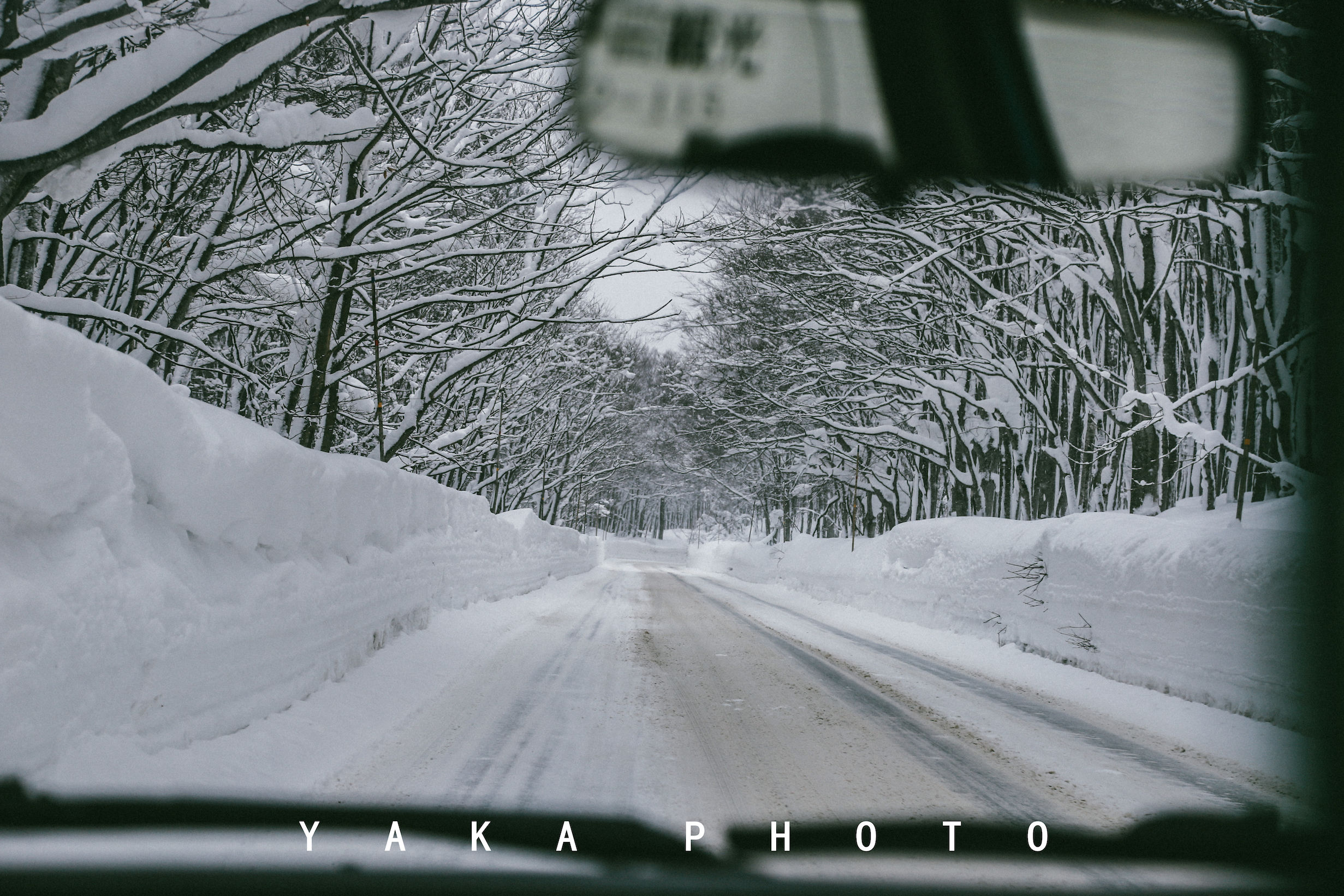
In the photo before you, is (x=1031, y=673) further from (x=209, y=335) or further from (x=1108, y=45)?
(x=209, y=335)

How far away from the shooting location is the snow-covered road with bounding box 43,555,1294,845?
3.58 meters

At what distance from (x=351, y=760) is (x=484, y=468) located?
28089 millimetres

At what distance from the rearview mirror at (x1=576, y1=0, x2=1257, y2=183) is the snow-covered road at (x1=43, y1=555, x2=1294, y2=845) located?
3633 millimetres

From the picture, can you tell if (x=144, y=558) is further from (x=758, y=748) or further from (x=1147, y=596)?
(x=1147, y=596)

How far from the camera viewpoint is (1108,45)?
5.24 meters

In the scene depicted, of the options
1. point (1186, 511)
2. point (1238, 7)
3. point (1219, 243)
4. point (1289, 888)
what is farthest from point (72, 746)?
point (1219, 243)

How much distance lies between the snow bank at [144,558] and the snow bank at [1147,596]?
6882 millimetres

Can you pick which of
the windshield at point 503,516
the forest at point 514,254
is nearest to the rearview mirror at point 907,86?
the windshield at point 503,516

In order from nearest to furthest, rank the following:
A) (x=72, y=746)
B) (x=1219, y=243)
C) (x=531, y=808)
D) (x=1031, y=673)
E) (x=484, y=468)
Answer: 1. (x=72, y=746)
2. (x=531, y=808)
3. (x=1031, y=673)
4. (x=1219, y=243)
5. (x=484, y=468)

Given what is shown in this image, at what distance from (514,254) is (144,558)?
25.5ft

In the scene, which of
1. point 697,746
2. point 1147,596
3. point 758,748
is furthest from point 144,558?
point 1147,596

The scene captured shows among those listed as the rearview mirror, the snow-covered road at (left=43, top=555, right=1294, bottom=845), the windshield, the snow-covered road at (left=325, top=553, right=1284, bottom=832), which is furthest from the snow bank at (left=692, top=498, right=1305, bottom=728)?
the rearview mirror

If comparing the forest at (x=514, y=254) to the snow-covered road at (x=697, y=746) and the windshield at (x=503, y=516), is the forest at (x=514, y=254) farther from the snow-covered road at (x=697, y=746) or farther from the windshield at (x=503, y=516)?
the snow-covered road at (x=697, y=746)

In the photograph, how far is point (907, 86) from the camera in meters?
5.00
